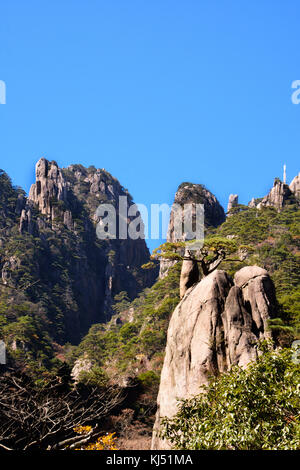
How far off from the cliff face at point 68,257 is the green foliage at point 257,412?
5794cm

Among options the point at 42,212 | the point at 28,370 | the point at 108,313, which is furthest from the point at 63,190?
the point at 28,370

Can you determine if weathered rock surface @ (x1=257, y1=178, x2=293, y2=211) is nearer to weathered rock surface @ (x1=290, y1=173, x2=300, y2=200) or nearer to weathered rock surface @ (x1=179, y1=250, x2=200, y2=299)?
weathered rock surface @ (x1=290, y1=173, x2=300, y2=200)

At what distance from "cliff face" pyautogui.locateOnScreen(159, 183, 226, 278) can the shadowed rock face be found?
176 ft

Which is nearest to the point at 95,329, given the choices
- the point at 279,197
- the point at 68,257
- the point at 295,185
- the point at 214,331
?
A: the point at 68,257

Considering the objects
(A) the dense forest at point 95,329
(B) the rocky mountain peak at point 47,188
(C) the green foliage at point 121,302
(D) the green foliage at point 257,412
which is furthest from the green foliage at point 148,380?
(B) the rocky mountain peak at point 47,188

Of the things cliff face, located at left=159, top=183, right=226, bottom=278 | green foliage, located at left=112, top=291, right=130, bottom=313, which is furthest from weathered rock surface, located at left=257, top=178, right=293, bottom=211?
green foliage, located at left=112, top=291, right=130, bottom=313

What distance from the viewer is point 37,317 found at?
6234 centimetres

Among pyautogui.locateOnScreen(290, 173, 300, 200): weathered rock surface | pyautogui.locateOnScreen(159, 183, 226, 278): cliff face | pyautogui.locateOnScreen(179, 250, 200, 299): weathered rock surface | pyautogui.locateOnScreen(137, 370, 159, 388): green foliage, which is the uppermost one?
pyautogui.locateOnScreen(290, 173, 300, 200): weathered rock surface

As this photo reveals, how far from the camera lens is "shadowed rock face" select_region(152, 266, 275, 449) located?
55.7ft

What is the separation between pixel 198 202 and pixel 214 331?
5860 cm

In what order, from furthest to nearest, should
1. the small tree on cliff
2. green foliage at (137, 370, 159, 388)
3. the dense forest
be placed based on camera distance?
green foliage at (137, 370, 159, 388) → the small tree on cliff → the dense forest

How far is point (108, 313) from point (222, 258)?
70325 millimetres

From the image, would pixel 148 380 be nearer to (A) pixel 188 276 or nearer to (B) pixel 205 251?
(A) pixel 188 276
